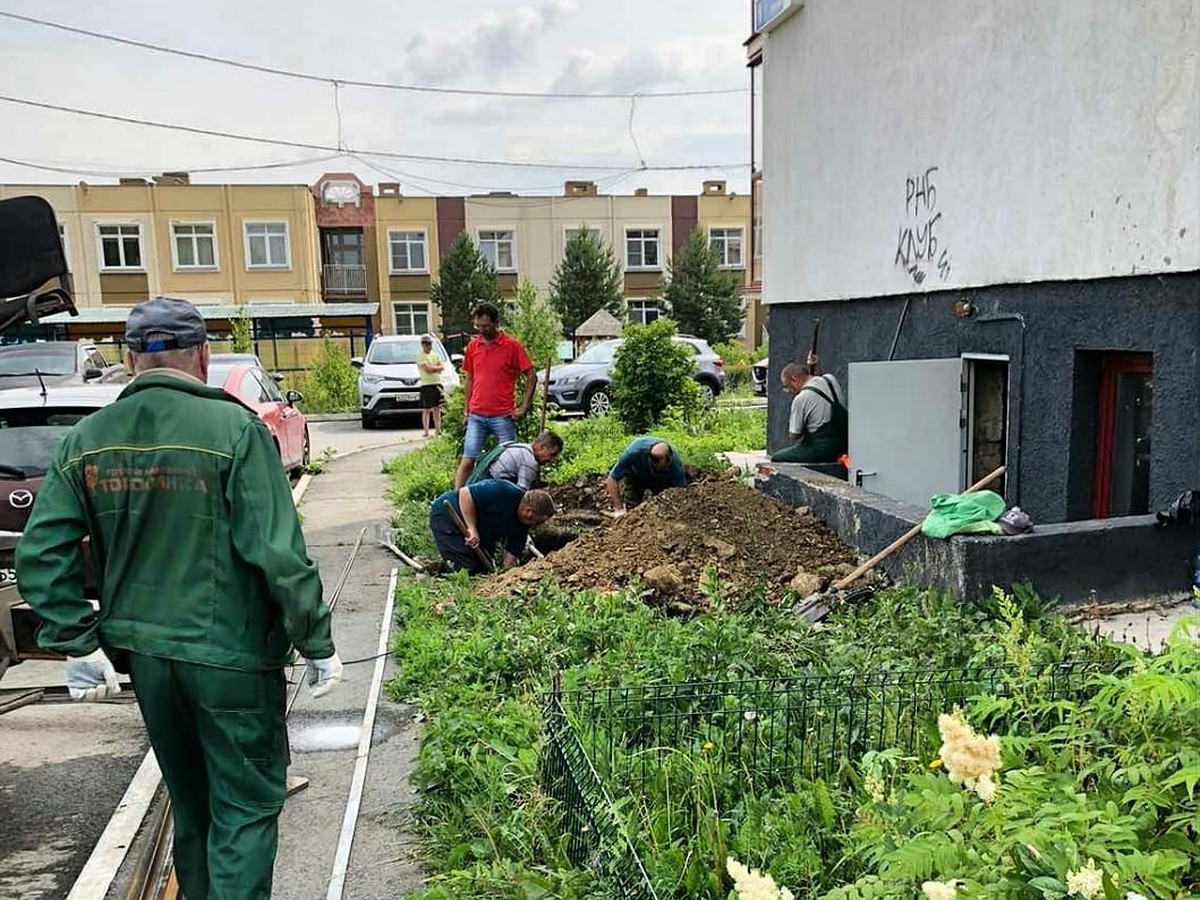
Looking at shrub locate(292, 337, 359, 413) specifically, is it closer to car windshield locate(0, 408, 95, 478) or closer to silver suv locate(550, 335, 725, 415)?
silver suv locate(550, 335, 725, 415)

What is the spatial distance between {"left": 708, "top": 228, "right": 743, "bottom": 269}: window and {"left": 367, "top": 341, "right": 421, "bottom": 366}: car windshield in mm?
25744

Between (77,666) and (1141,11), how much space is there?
668 centimetres

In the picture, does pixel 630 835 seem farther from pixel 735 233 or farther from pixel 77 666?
pixel 735 233

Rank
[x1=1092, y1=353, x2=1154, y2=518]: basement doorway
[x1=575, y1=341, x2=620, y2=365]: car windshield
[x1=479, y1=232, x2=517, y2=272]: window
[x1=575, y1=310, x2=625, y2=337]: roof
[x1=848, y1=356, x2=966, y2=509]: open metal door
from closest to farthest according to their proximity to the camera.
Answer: [x1=1092, y1=353, x2=1154, y2=518]: basement doorway < [x1=848, y1=356, x2=966, y2=509]: open metal door < [x1=575, y1=341, x2=620, y2=365]: car windshield < [x1=575, y1=310, x2=625, y2=337]: roof < [x1=479, y1=232, x2=517, y2=272]: window

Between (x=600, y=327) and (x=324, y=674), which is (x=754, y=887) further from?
(x=600, y=327)

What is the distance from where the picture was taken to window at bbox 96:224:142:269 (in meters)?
39.8

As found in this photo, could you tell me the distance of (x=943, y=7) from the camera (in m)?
8.41

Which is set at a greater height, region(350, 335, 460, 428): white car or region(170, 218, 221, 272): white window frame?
region(170, 218, 221, 272): white window frame

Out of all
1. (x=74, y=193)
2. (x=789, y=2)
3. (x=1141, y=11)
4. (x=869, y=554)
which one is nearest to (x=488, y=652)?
(x=869, y=554)

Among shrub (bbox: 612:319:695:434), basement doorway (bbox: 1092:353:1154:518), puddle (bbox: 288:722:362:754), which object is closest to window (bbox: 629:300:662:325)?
shrub (bbox: 612:319:695:434)

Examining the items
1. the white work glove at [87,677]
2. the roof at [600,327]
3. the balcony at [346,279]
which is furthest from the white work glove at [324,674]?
the balcony at [346,279]

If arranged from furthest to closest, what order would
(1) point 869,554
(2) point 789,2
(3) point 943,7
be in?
1. (2) point 789,2
2. (3) point 943,7
3. (1) point 869,554

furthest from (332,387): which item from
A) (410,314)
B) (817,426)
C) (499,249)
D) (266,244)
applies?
(817,426)

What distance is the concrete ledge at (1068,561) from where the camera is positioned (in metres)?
5.59
